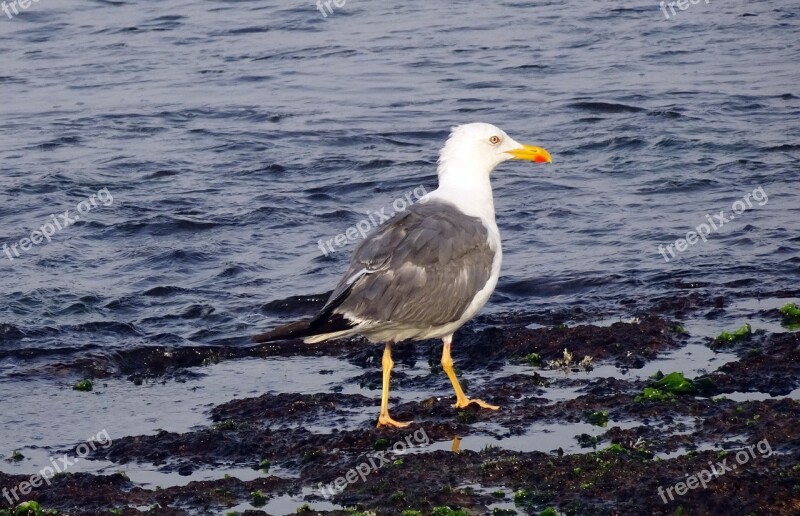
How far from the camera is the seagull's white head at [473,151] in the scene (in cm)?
923

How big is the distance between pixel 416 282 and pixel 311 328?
2.71 feet

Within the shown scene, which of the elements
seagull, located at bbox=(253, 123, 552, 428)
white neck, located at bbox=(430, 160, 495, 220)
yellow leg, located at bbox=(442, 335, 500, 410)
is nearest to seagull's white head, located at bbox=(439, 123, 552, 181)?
white neck, located at bbox=(430, 160, 495, 220)

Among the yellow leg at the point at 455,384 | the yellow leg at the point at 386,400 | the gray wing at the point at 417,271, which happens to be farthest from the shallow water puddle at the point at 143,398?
the gray wing at the point at 417,271

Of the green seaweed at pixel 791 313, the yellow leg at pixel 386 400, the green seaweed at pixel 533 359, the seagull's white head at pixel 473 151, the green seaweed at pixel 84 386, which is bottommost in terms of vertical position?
the green seaweed at pixel 791 313

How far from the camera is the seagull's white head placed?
9234 mm

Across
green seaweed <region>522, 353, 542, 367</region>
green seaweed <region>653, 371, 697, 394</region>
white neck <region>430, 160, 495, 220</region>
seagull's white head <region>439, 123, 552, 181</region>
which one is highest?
seagull's white head <region>439, 123, 552, 181</region>

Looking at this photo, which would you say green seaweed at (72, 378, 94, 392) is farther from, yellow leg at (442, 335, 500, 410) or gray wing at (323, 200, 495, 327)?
yellow leg at (442, 335, 500, 410)

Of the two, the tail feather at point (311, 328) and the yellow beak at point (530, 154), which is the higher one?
the yellow beak at point (530, 154)

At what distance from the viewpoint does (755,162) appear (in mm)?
14688

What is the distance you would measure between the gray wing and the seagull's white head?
73 cm

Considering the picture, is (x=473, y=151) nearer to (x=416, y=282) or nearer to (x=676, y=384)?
(x=416, y=282)

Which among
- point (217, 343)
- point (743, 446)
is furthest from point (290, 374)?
point (743, 446)

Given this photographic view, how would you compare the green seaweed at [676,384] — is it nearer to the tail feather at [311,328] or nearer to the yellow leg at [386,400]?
the yellow leg at [386,400]

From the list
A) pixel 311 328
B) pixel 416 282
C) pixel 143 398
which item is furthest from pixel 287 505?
pixel 143 398
